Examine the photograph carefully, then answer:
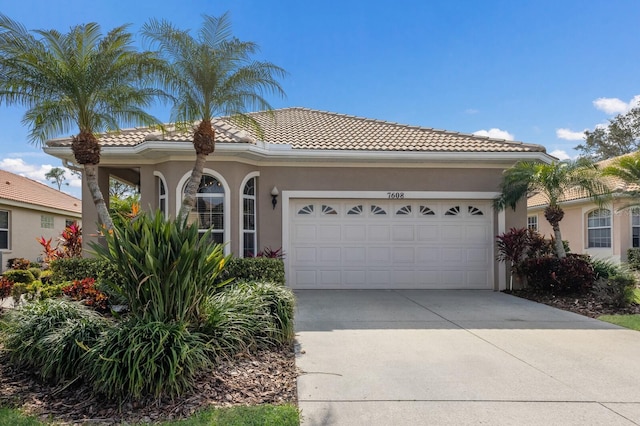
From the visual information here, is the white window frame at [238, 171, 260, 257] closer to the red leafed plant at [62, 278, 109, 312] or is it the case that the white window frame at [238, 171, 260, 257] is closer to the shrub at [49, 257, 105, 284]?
the shrub at [49, 257, 105, 284]

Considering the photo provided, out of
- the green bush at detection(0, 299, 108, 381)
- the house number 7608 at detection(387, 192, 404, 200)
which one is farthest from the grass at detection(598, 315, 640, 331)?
the green bush at detection(0, 299, 108, 381)

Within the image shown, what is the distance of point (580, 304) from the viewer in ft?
30.1

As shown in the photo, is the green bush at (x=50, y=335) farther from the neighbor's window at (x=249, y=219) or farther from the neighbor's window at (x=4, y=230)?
the neighbor's window at (x=4, y=230)

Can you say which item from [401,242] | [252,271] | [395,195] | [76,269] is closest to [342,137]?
[395,195]

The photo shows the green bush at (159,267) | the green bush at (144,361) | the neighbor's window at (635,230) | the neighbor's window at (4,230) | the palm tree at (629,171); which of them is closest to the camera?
the green bush at (144,361)

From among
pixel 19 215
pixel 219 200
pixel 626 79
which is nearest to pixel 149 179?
pixel 219 200

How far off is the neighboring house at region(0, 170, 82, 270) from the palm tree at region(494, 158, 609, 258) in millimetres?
18339

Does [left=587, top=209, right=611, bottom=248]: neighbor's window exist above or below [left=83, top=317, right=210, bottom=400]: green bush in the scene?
above

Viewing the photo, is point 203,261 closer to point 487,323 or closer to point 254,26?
point 487,323

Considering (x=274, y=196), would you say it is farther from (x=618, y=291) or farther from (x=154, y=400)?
(x=618, y=291)

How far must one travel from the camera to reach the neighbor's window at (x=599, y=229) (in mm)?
16438

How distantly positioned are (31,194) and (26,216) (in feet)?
6.40

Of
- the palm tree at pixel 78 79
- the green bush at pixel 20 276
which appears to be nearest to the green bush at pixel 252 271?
the palm tree at pixel 78 79

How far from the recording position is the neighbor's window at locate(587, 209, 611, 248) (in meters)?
16.4
